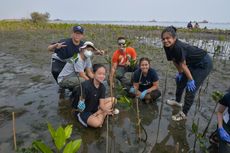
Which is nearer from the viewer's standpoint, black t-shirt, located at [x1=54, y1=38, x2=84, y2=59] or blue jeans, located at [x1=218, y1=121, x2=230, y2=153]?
blue jeans, located at [x1=218, y1=121, x2=230, y2=153]

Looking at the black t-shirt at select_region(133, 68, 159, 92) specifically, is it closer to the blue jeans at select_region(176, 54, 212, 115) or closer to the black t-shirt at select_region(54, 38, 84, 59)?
the blue jeans at select_region(176, 54, 212, 115)

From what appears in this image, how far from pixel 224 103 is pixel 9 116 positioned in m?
3.73

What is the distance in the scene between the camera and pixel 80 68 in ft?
17.2

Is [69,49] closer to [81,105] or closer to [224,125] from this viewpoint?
[81,105]

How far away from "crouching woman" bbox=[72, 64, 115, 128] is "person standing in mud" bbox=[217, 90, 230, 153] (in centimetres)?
172

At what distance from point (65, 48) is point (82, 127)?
6.45ft

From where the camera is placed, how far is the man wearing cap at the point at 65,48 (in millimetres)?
5396

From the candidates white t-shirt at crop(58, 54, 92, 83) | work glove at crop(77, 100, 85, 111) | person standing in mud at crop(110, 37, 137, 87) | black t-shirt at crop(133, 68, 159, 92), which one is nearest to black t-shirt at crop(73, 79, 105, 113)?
work glove at crop(77, 100, 85, 111)

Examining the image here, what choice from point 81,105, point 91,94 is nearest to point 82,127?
point 81,105

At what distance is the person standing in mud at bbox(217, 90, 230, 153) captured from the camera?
3.29 m

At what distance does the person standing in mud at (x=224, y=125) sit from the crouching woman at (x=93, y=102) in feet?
5.64

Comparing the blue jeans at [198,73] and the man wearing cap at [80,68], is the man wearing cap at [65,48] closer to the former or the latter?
the man wearing cap at [80,68]

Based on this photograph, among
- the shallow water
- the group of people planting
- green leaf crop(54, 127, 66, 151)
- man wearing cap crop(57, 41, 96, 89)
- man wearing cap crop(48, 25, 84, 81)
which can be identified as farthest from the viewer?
man wearing cap crop(48, 25, 84, 81)

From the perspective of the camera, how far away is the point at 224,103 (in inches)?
131
